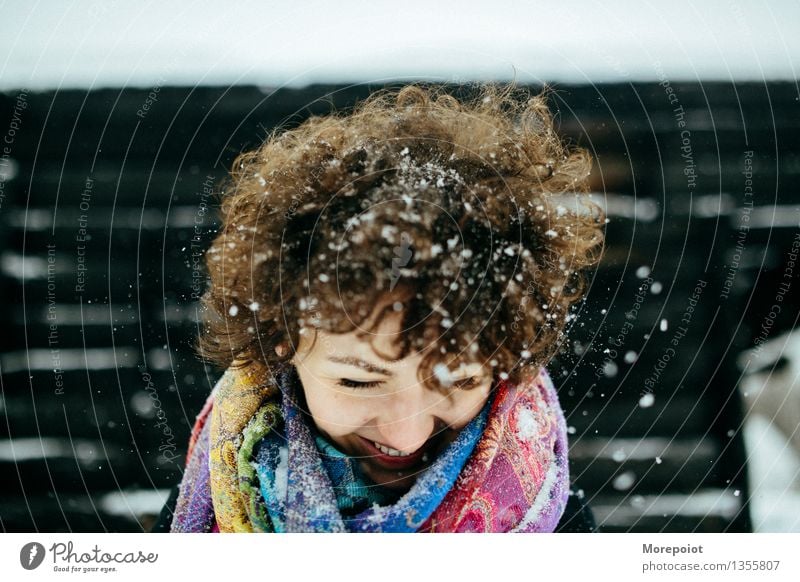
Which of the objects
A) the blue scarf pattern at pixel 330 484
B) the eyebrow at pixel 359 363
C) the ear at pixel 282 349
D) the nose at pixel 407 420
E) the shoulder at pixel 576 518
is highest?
the ear at pixel 282 349

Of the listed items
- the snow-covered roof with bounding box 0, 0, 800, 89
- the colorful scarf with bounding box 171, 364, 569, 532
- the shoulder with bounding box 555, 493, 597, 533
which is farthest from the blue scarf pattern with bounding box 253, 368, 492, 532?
the snow-covered roof with bounding box 0, 0, 800, 89

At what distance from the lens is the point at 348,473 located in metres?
0.49

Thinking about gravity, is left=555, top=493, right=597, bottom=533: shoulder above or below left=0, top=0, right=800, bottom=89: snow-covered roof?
below

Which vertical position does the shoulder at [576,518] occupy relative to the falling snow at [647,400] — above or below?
below

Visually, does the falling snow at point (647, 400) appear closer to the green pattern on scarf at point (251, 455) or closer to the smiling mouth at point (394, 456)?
the smiling mouth at point (394, 456)

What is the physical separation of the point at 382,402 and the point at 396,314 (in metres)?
0.07

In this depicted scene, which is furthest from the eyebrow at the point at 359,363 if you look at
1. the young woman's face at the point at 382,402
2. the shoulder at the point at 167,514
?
the shoulder at the point at 167,514

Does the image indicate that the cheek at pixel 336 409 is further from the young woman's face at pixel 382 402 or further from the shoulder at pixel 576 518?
the shoulder at pixel 576 518

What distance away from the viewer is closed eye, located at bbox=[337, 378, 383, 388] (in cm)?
46

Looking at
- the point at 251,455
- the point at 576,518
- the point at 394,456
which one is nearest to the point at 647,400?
the point at 576,518

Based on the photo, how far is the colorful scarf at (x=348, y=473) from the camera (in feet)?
1.54

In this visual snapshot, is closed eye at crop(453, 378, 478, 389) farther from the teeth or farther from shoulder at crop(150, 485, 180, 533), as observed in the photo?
shoulder at crop(150, 485, 180, 533)

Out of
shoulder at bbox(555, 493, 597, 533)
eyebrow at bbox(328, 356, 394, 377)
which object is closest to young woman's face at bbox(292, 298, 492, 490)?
eyebrow at bbox(328, 356, 394, 377)

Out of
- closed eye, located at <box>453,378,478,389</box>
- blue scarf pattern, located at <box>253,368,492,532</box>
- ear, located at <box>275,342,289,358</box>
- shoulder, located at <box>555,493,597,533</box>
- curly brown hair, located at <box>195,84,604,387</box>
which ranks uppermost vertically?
curly brown hair, located at <box>195,84,604,387</box>
